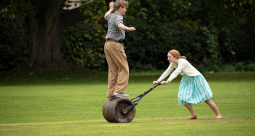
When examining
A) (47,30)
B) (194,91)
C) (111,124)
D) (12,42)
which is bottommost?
(111,124)

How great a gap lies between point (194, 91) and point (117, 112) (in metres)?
1.50

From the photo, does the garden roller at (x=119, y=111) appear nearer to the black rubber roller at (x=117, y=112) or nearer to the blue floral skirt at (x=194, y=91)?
the black rubber roller at (x=117, y=112)

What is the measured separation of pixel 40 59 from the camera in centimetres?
2106

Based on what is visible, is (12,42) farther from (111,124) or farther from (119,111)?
(111,124)

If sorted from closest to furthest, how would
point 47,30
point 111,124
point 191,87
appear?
point 111,124
point 191,87
point 47,30

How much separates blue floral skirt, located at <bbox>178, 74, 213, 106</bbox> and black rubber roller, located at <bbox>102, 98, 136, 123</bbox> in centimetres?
100

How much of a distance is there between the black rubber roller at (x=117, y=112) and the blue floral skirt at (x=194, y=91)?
1005mm

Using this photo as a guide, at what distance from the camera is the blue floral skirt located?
707cm

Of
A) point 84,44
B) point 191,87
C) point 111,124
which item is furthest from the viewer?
point 84,44

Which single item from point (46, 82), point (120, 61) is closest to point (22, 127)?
point (120, 61)

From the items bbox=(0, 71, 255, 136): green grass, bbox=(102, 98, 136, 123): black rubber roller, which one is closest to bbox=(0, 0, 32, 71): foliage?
bbox=(0, 71, 255, 136): green grass

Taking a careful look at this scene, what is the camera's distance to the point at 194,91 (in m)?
7.18

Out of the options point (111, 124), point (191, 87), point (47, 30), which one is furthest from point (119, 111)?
point (47, 30)

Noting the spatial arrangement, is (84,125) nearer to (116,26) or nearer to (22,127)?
(22,127)
